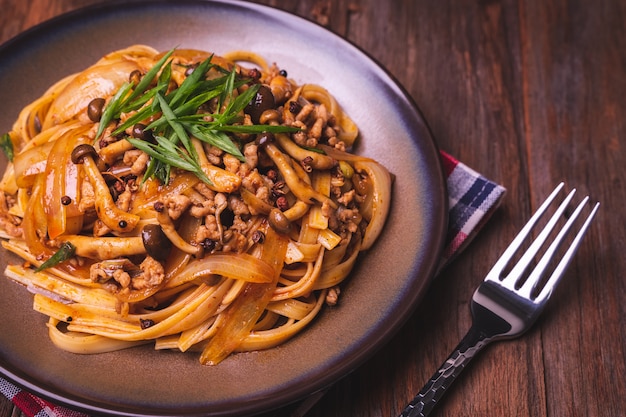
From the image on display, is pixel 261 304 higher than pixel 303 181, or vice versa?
pixel 303 181

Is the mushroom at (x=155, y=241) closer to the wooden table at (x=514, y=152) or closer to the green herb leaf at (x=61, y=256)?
the green herb leaf at (x=61, y=256)

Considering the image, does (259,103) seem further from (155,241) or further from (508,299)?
(508,299)

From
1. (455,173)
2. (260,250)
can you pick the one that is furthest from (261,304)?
(455,173)

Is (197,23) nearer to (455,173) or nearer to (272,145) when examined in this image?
(272,145)

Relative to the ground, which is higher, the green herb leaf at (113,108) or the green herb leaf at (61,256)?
the green herb leaf at (113,108)

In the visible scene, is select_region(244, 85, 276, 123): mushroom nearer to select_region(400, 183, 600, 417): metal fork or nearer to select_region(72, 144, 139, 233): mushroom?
select_region(72, 144, 139, 233): mushroom

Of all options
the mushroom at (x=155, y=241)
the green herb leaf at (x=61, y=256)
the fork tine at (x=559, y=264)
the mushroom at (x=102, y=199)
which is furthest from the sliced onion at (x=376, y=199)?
the green herb leaf at (x=61, y=256)
